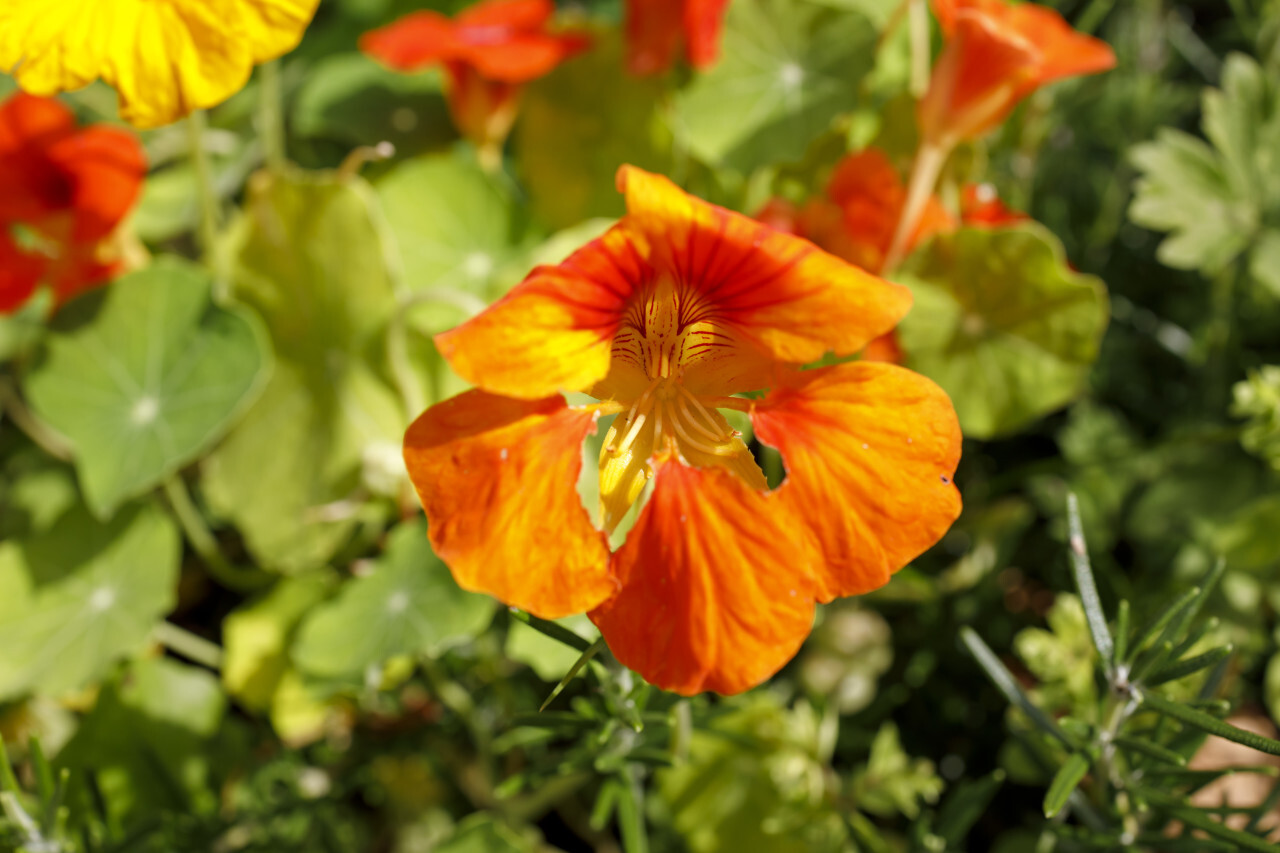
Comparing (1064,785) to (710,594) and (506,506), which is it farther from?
(506,506)

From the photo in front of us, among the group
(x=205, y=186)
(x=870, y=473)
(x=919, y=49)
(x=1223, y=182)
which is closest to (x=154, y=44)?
(x=205, y=186)

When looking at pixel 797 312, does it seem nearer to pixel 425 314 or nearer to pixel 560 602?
pixel 560 602

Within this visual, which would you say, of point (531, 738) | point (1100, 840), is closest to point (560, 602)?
point (531, 738)

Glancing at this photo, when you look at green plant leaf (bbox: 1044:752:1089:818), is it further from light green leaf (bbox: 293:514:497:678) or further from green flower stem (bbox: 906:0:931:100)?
green flower stem (bbox: 906:0:931:100)

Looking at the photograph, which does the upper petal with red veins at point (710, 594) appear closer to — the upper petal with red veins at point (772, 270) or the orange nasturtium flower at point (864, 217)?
the upper petal with red veins at point (772, 270)

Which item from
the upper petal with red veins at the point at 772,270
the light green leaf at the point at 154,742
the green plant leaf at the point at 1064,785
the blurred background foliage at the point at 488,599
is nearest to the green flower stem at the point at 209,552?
the blurred background foliage at the point at 488,599

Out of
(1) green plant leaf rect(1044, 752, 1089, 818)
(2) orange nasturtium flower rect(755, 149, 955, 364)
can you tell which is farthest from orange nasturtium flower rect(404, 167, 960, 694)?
(2) orange nasturtium flower rect(755, 149, 955, 364)
